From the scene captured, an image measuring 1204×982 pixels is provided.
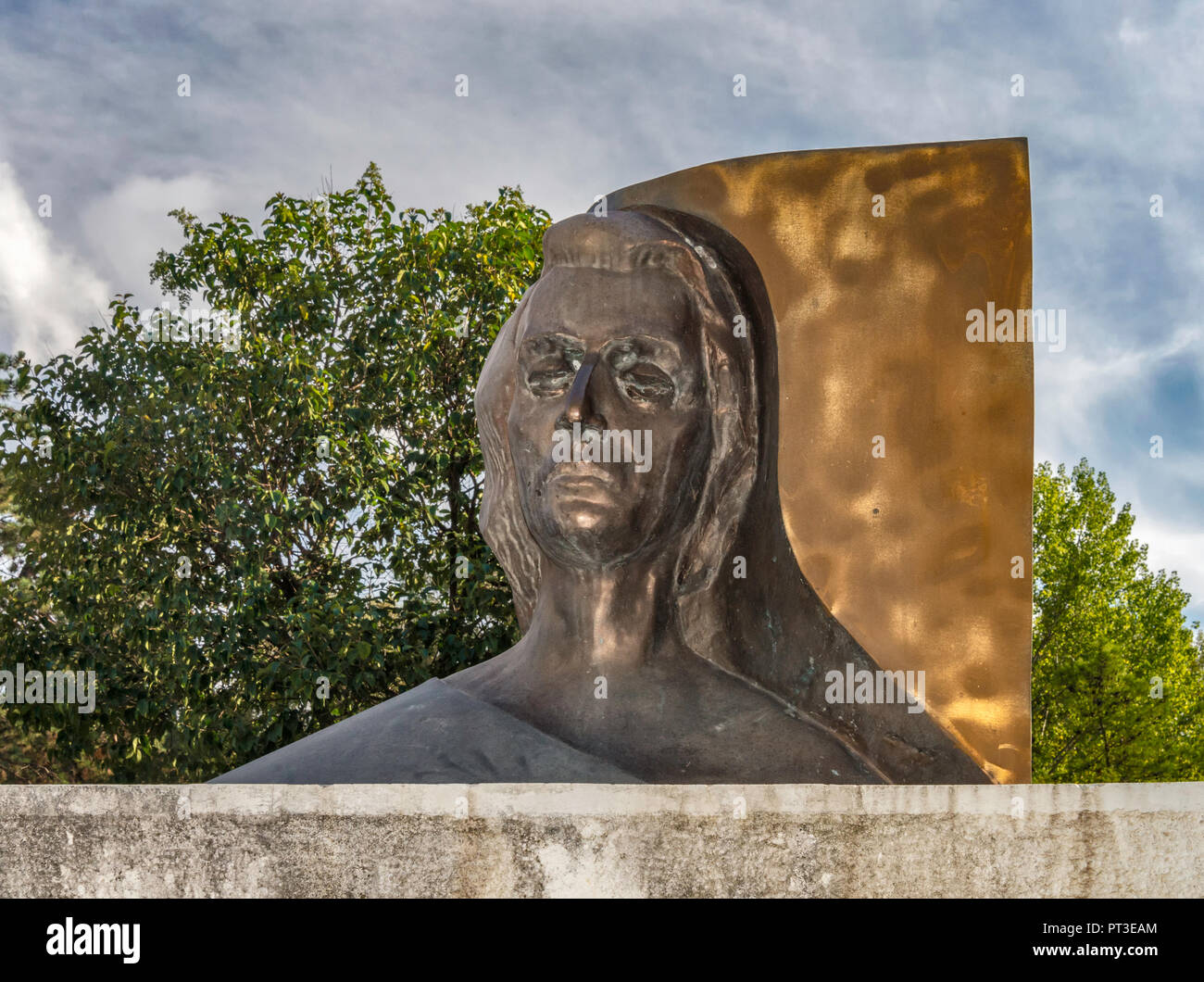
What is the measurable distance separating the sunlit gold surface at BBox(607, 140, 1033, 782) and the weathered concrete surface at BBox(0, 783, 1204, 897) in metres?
1.58

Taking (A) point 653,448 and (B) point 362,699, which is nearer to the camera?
(A) point 653,448

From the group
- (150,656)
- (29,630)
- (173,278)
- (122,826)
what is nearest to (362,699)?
(150,656)

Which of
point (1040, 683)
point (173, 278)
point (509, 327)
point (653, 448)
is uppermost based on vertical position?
point (173, 278)

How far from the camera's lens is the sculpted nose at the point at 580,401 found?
409 centimetres

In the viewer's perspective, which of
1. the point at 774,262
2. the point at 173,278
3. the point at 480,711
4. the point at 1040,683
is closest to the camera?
the point at 480,711

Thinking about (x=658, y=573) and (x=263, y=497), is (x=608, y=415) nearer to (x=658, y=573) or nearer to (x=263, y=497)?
(x=658, y=573)

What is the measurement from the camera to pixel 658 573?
4332 mm

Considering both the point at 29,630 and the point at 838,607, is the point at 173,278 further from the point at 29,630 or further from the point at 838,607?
the point at 838,607

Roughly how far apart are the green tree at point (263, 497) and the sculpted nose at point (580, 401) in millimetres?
5671

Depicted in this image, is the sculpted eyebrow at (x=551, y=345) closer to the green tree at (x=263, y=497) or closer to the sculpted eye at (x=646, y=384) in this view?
the sculpted eye at (x=646, y=384)

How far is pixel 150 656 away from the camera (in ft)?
33.1

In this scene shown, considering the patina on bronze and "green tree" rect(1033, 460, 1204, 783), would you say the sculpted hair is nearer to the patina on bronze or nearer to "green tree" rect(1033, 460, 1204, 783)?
the patina on bronze

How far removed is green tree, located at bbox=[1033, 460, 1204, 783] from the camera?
16.9 meters

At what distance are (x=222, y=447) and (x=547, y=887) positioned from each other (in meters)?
8.40
